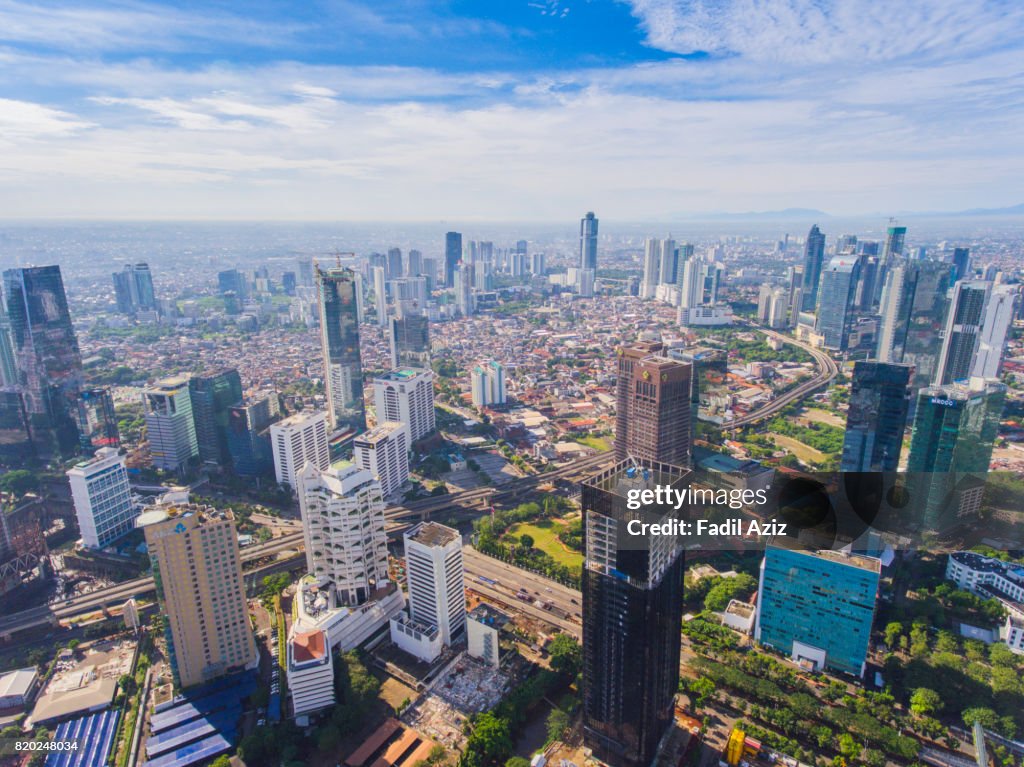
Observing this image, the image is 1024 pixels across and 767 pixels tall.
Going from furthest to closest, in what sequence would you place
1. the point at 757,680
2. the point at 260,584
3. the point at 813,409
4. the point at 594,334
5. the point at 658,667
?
the point at 594,334
the point at 813,409
the point at 260,584
the point at 757,680
the point at 658,667

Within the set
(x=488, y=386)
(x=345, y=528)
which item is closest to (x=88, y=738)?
(x=345, y=528)

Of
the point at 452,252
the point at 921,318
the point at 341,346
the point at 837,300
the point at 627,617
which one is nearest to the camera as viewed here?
the point at 627,617

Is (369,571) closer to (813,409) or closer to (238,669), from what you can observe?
(238,669)

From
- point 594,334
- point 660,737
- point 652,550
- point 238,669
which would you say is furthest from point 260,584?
point 594,334

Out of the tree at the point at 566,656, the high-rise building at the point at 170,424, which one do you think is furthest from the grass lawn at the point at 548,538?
the high-rise building at the point at 170,424

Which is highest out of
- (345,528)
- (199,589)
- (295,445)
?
(345,528)

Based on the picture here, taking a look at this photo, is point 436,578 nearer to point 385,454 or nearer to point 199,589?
point 199,589
